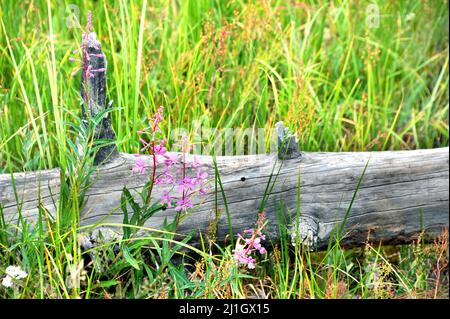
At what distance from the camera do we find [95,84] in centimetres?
229

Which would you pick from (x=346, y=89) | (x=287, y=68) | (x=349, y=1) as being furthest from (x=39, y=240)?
(x=349, y=1)

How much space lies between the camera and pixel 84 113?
2.29 m

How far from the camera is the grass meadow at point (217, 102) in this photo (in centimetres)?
228

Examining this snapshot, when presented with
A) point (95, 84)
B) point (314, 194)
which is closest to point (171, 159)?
point (95, 84)

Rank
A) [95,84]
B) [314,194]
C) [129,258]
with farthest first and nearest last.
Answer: [314,194]
[95,84]
[129,258]

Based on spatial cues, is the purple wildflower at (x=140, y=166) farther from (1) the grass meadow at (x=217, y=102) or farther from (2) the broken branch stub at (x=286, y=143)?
(2) the broken branch stub at (x=286, y=143)

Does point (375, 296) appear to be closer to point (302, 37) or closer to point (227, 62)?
point (227, 62)

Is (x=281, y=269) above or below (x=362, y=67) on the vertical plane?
below

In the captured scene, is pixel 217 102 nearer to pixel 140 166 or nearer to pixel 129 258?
pixel 140 166

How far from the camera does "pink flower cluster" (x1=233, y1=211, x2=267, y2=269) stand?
2268 millimetres

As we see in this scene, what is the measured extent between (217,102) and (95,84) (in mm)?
538

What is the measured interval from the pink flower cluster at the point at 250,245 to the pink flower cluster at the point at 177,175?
0.21 metres

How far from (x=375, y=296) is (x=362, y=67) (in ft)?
3.86

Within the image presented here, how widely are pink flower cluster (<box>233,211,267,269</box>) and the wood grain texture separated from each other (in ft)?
0.13
